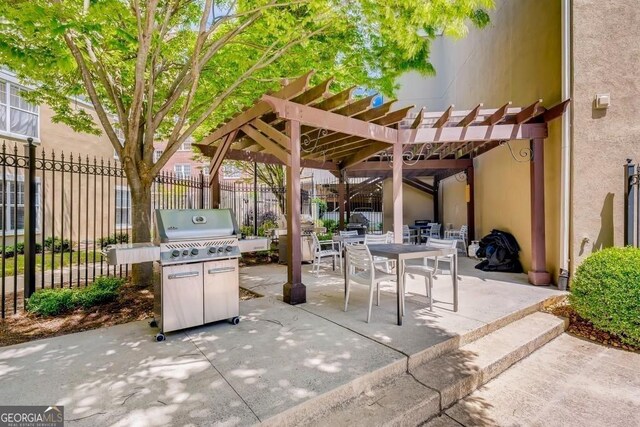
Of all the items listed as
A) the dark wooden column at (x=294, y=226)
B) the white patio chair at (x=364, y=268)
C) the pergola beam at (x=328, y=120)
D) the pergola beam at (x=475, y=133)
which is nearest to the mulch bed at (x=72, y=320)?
the dark wooden column at (x=294, y=226)

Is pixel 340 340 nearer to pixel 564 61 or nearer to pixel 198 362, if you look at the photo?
pixel 198 362

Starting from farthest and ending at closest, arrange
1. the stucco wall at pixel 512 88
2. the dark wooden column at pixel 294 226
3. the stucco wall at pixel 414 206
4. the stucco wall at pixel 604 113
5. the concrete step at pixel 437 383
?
the stucco wall at pixel 414 206 < the stucco wall at pixel 512 88 < the stucco wall at pixel 604 113 < the dark wooden column at pixel 294 226 < the concrete step at pixel 437 383

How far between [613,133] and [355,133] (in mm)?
4289

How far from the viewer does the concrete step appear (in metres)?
2.43

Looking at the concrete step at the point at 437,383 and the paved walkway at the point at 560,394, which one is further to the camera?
the paved walkway at the point at 560,394

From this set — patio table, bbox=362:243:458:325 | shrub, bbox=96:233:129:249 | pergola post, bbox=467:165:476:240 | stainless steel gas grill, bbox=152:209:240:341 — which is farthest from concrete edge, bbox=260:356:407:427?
pergola post, bbox=467:165:476:240

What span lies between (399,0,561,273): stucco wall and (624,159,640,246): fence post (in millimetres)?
906

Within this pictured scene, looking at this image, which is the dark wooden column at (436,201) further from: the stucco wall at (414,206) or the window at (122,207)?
the window at (122,207)

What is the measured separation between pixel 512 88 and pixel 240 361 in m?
8.31

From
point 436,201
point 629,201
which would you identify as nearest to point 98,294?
point 629,201

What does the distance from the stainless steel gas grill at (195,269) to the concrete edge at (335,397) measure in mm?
1888

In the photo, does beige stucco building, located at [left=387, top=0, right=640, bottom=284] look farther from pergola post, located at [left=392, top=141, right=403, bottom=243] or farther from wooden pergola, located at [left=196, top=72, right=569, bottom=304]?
pergola post, located at [left=392, top=141, right=403, bottom=243]

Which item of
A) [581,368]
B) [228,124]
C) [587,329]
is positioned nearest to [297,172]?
[228,124]

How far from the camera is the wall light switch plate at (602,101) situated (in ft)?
17.0
